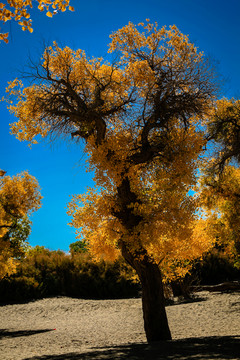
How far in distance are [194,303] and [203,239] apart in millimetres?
5967

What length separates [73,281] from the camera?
22.9 meters

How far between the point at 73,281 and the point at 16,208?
9.38 meters

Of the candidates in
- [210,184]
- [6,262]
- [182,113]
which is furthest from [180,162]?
[6,262]

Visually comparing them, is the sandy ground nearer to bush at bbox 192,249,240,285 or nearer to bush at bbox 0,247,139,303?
bush at bbox 0,247,139,303

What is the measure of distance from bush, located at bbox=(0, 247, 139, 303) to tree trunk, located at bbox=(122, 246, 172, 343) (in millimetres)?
12220

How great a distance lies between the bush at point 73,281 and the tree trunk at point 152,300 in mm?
12220

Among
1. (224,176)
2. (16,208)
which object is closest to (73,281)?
(16,208)

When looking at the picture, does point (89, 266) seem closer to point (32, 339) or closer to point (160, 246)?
point (32, 339)

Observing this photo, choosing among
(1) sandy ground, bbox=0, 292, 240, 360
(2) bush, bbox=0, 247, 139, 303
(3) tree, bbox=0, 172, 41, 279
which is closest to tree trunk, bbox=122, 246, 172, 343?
(1) sandy ground, bbox=0, 292, 240, 360

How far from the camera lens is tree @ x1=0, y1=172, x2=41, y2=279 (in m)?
15.4

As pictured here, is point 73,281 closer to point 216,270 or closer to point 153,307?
point 216,270

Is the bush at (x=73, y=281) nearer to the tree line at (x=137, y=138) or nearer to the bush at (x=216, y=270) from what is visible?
the bush at (x=216, y=270)

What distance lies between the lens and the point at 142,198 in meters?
9.72

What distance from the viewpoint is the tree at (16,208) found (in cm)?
1541
